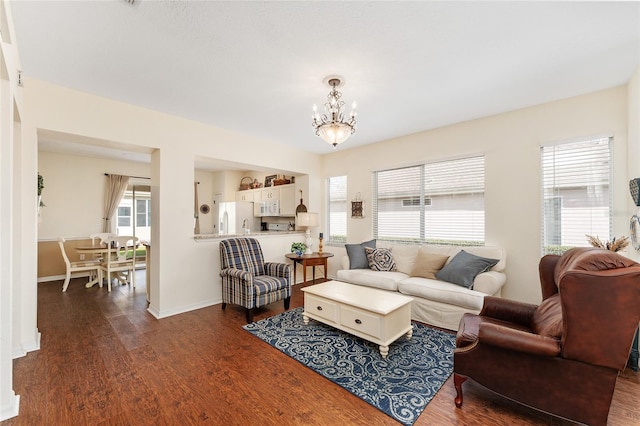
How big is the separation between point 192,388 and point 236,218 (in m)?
4.56

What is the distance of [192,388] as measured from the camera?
203 centimetres

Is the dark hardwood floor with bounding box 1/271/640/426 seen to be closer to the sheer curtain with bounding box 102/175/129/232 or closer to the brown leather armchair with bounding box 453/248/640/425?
the brown leather armchair with bounding box 453/248/640/425

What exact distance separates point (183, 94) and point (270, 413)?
3169 mm

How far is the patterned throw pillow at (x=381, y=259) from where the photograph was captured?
4062 mm

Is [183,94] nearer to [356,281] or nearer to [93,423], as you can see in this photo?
[93,423]

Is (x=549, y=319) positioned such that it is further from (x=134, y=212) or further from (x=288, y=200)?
(x=134, y=212)

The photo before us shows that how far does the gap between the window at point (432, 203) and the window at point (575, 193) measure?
715 millimetres

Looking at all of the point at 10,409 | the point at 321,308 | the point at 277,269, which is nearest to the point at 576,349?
the point at 321,308

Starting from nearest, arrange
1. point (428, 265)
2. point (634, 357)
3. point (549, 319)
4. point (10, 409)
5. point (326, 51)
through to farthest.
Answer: point (10, 409) < point (549, 319) < point (326, 51) < point (634, 357) < point (428, 265)

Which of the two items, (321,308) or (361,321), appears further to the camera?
(321,308)

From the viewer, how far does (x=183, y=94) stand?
9.67 ft

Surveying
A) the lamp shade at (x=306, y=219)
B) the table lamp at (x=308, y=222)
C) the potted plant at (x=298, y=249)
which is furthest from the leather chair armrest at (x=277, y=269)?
the lamp shade at (x=306, y=219)

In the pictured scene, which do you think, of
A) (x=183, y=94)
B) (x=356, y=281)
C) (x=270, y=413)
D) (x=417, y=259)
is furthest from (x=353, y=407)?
(x=183, y=94)

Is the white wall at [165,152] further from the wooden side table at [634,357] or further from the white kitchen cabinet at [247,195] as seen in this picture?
the wooden side table at [634,357]
